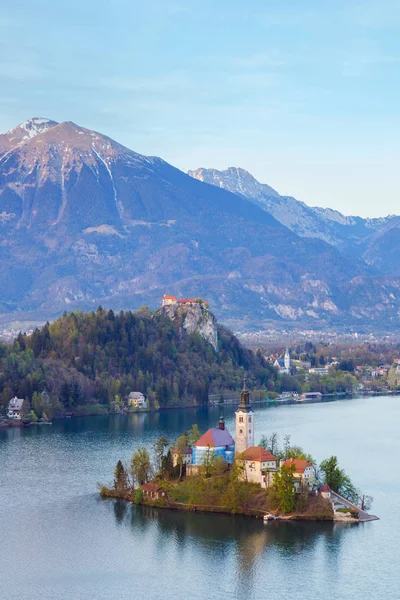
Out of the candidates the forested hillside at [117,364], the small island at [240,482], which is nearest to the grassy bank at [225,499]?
the small island at [240,482]

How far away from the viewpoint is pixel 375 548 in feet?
182

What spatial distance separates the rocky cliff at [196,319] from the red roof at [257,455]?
288 feet

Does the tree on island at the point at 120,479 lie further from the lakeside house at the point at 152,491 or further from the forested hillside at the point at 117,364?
the forested hillside at the point at 117,364

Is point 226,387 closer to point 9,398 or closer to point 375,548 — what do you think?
point 9,398

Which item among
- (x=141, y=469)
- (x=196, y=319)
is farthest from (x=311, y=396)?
(x=141, y=469)

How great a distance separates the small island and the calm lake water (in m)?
1.07

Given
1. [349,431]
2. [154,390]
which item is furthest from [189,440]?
[154,390]

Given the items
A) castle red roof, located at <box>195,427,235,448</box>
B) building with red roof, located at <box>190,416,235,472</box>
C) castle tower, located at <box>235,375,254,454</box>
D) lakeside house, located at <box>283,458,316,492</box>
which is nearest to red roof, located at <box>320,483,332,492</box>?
lakeside house, located at <box>283,458,316,492</box>

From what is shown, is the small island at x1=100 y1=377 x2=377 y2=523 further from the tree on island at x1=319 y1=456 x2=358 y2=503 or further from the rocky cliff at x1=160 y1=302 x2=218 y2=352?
the rocky cliff at x1=160 y1=302 x2=218 y2=352

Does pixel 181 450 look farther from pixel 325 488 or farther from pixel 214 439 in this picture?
pixel 325 488

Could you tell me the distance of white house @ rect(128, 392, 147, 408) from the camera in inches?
4855

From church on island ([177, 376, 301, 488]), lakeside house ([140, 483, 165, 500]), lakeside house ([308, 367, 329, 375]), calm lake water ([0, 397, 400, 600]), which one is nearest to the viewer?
calm lake water ([0, 397, 400, 600])

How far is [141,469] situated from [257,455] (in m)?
7.73

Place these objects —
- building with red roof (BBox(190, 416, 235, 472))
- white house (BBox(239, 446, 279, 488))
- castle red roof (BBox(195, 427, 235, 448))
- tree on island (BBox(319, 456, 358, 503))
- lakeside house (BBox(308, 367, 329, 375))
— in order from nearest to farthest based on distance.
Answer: white house (BBox(239, 446, 279, 488))
tree on island (BBox(319, 456, 358, 503))
building with red roof (BBox(190, 416, 235, 472))
castle red roof (BBox(195, 427, 235, 448))
lakeside house (BBox(308, 367, 329, 375))
